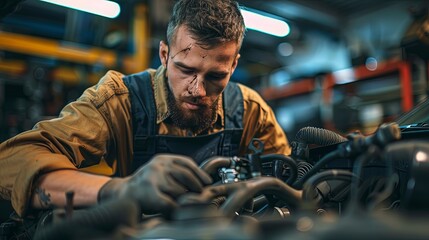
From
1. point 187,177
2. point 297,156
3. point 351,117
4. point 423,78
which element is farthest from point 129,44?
point 187,177

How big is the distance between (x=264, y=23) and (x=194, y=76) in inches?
115

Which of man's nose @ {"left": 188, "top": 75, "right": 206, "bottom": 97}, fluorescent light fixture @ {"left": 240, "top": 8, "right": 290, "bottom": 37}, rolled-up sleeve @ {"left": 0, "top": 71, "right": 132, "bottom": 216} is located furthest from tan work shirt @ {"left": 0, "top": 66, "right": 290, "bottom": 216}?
fluorescent light fixture @ {"left": 240, "top": 8, "right": 290, "bottom": 37}

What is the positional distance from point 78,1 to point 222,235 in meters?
3.00

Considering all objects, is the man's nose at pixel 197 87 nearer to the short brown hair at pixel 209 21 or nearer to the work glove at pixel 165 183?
the short brown hair at pixel 209 21

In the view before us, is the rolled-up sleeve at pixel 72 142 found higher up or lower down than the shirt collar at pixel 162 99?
lower down

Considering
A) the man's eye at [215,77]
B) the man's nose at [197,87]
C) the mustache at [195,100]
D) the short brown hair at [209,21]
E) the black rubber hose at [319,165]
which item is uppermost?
the short brown hair at [209,21]

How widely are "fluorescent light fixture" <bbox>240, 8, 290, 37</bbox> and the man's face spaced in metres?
2.46

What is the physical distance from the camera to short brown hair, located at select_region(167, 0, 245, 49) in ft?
4.75

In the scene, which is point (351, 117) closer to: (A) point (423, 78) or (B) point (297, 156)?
(A) point (423, 78)

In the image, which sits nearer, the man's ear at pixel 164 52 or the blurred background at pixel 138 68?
the man's ear at pixel 164 52

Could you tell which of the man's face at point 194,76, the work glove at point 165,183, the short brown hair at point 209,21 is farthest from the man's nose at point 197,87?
the work glove at point 165,183

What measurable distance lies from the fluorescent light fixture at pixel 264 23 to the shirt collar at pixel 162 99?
7.76 feet

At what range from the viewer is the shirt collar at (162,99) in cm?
156

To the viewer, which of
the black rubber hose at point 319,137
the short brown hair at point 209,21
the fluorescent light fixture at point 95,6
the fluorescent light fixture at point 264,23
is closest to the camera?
the black rubber hose at point 319,137
